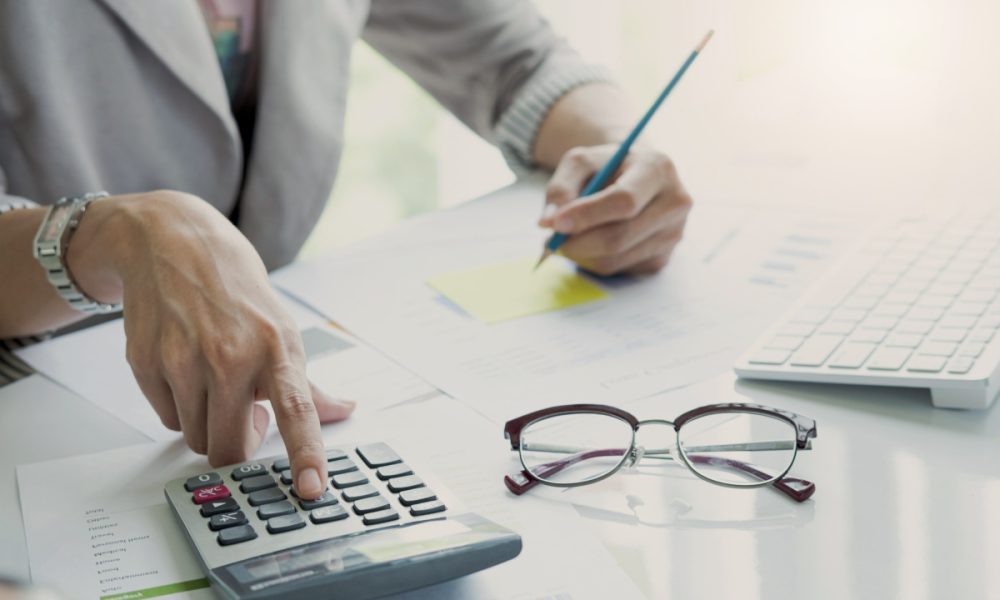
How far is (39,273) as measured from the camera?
0.73 m

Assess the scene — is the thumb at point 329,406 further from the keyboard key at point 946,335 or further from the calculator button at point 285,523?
the keyboard key at point 946,335

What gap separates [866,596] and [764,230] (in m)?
0.58

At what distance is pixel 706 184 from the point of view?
3.88ft

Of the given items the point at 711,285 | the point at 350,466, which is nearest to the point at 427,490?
the point at 350,466

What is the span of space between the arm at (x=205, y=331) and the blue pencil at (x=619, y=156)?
0.29 m

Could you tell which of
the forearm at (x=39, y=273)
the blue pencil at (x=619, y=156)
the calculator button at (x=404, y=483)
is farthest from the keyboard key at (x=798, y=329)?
the forearm at (x=39, y=273)

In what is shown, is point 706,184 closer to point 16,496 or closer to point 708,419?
point 708,419

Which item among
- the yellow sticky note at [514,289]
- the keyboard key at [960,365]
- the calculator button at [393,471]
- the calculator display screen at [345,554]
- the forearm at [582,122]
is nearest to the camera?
the calculator display screen at [345,554]

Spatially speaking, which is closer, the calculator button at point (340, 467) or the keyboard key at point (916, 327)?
the calculator button at point (340, 467)

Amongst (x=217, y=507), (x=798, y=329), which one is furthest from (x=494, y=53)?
(x=217, y=507)

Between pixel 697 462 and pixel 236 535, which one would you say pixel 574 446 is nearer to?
A: pixel 697 462

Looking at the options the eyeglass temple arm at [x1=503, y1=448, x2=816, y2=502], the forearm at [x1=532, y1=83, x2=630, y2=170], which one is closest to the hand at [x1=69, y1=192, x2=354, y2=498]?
the eyeglass temple arm at [x1=503, y1=448, x2=816, y2=502]

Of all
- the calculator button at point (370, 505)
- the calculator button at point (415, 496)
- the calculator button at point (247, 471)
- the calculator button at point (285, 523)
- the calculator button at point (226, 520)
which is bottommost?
the calculator button at point (247, 471)

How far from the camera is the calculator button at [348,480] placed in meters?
0.55
